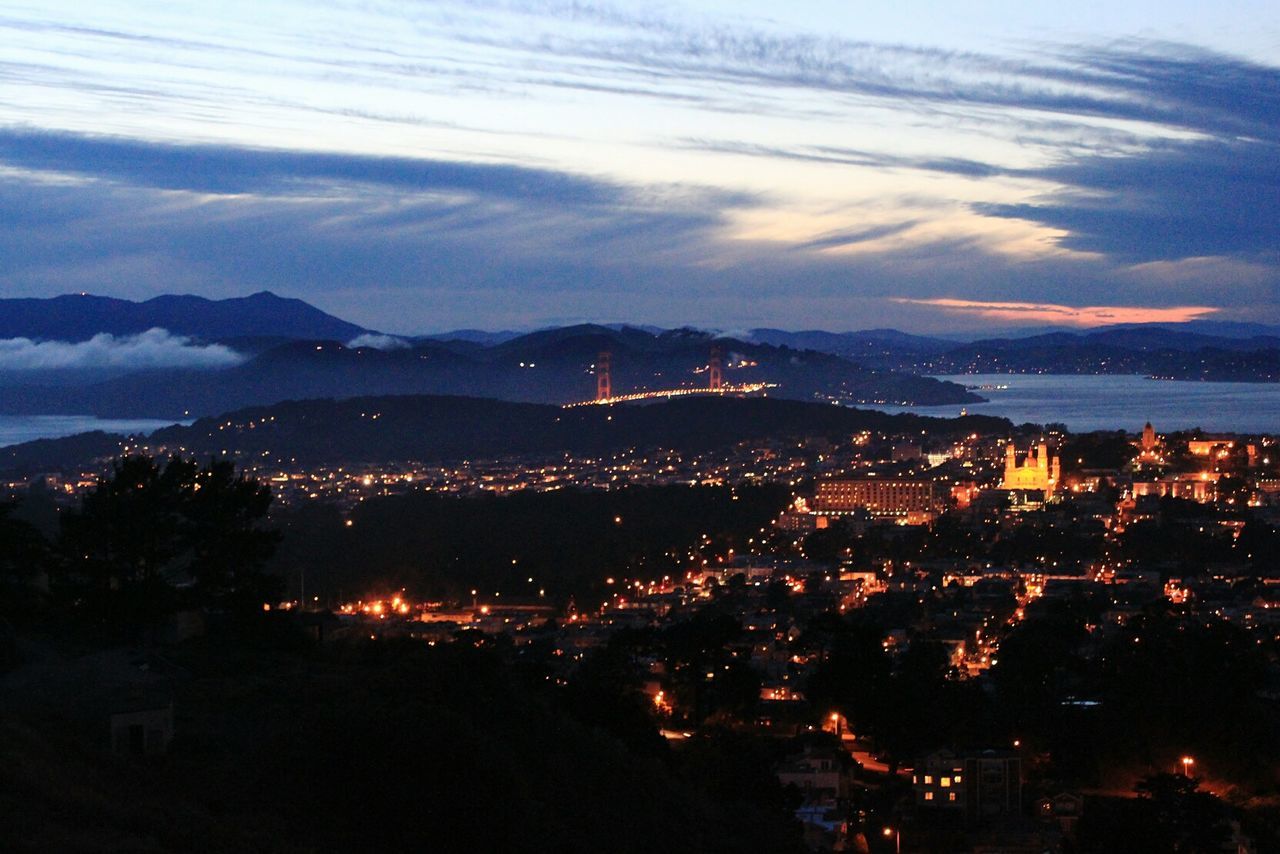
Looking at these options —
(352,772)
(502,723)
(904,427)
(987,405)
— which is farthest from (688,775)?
(987,405)

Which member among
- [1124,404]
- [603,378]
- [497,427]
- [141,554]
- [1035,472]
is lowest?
[1035,472]

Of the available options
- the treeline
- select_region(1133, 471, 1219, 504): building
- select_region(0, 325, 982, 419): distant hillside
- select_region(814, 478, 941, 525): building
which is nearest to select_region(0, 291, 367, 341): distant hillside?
select_region(0, 325, 982, 419): distant hillside

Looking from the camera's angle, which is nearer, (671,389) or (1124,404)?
(671,389)

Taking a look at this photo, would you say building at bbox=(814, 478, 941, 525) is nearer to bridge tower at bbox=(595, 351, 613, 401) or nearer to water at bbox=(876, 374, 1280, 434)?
water at bbox=(876, 374, 1280, 434)

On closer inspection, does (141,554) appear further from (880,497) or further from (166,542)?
(880,497)

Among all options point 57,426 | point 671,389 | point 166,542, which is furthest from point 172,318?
point 166,542

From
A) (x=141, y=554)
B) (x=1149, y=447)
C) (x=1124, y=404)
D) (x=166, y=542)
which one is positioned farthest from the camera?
(x=1124, y=404)

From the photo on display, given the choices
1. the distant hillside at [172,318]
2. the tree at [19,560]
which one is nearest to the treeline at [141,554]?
the tree at [19,560]
